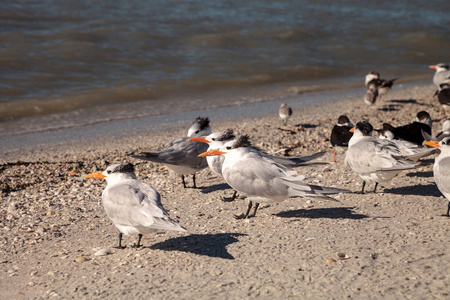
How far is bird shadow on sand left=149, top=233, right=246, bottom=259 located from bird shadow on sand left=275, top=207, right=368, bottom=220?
0.69 metres

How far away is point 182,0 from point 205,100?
10053 millimetres

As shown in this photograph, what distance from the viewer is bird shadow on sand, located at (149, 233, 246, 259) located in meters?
4.10

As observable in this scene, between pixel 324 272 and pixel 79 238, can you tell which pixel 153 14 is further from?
pixel 324 272

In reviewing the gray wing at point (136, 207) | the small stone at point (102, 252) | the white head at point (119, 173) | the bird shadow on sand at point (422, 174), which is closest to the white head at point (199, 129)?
the white head at point (119, 173)

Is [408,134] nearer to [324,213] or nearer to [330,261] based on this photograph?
[324,213]

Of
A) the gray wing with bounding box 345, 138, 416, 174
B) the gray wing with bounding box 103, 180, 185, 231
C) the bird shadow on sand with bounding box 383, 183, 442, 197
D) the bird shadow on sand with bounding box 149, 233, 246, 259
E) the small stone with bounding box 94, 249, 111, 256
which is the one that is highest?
the gray wing with bounding box 345, 138, 416, 174

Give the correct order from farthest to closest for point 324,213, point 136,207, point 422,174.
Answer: point 422,174, point 324,213, point 136,207

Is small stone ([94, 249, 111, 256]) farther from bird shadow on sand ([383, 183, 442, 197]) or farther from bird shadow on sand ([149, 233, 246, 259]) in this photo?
bird shadow on sand ([383, 183, 442, 197])

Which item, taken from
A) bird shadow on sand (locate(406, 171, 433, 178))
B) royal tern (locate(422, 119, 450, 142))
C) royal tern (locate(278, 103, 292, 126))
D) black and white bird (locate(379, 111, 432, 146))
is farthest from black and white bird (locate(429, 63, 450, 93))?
bird shadow on sand (locate(406, 171, 433, 178))

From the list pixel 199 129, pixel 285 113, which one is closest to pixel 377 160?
pixel 199 129

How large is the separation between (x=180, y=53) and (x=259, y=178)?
37.5 ft

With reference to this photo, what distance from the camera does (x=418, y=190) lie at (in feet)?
18.0

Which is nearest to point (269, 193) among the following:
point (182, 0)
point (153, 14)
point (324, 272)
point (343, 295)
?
point (324, 272)

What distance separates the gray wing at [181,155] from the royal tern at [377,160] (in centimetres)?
164
